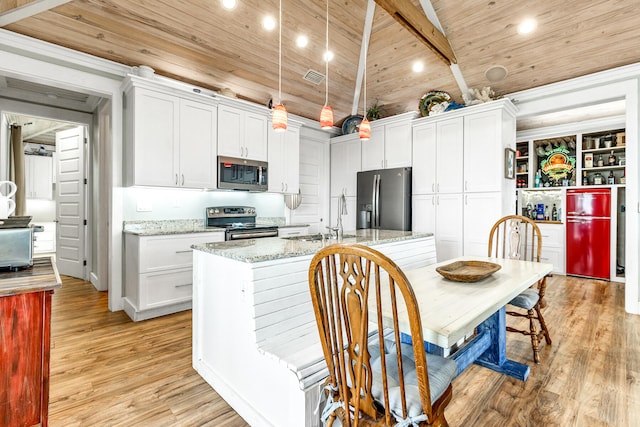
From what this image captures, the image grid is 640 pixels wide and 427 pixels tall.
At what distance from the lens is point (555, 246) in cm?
533

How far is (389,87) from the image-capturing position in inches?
180

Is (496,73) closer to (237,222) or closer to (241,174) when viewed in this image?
(241,174)

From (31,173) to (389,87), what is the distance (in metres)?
8.15

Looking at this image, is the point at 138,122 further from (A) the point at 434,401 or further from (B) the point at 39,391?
(A) the point at 434,401

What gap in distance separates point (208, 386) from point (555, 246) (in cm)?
580

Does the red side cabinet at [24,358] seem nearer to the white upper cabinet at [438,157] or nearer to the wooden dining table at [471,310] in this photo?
the wooden dining table at [471,310]

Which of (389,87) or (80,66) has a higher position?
(389,87)

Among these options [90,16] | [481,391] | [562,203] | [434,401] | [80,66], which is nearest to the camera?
[434,401]

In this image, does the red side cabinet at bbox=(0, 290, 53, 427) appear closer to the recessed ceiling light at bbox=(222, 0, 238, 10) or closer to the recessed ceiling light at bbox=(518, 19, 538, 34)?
the recessed ceiling light at bbox=(222, 0, 238, 10)

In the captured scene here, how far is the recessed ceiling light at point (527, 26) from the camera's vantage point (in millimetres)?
3156

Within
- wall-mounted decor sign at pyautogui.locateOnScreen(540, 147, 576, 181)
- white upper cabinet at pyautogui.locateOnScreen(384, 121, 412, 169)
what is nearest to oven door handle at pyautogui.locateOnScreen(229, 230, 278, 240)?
Result: white upper cabinet at pyautogui.locateOnScreen(384, 121, 412, 169)

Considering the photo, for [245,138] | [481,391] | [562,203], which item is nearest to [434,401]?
[481,391]

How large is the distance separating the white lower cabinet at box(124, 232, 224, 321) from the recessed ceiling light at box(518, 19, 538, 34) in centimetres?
394

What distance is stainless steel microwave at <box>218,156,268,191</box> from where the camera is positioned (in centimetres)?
383
